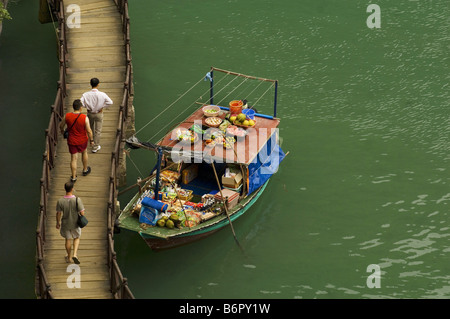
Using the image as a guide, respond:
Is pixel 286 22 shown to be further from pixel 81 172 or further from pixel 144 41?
pixel 81 172

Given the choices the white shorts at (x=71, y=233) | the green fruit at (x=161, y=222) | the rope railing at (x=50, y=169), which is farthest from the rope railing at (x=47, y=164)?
the green fruit at (x=161, y=222)

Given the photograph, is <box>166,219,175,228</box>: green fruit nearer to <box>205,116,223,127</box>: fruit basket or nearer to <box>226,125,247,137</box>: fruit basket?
<box>226,125,247,137</box>: fruit basket

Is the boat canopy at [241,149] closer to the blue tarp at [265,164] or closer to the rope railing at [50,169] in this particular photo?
the blue tarp at [265,164]

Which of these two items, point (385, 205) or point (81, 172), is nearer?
point (81, 172)

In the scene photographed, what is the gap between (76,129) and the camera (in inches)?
915

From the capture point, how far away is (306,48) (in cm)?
3506

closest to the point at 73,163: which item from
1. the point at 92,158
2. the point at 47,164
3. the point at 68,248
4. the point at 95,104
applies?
the point at 47,164

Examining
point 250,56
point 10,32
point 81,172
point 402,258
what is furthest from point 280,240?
point 10,32

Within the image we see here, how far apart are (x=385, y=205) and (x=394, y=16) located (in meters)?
12.4

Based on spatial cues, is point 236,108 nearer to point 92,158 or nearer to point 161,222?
point 161,222

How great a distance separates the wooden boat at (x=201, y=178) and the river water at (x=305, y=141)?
998mm

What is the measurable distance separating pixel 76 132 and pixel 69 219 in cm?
308

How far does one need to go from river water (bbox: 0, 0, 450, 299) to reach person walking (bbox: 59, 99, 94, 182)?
369 cm

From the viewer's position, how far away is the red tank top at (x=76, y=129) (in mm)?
23141
